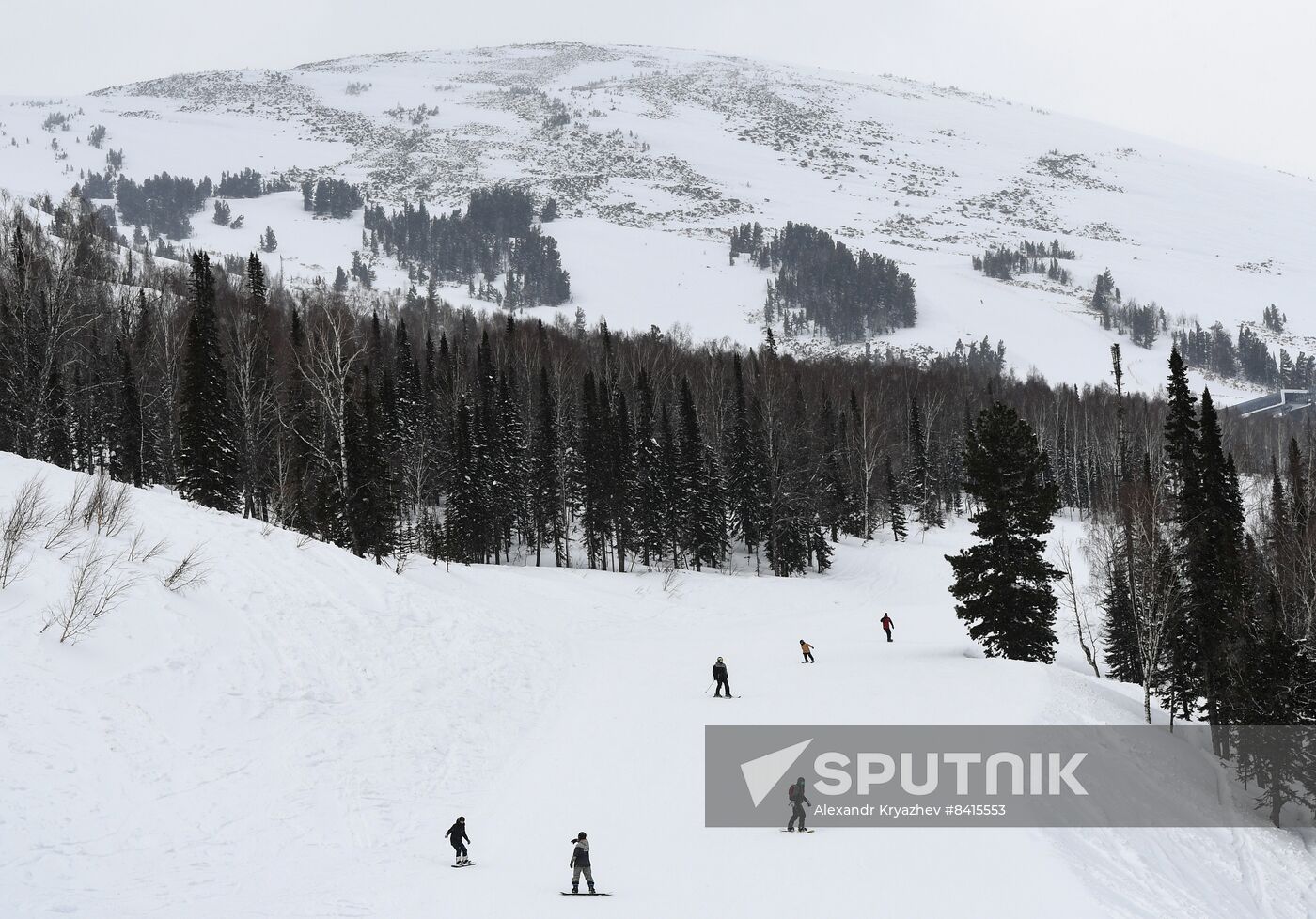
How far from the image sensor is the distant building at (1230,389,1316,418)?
140775 millimetres

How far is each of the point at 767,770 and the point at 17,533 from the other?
16812 millimetres

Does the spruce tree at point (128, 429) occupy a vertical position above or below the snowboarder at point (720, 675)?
above

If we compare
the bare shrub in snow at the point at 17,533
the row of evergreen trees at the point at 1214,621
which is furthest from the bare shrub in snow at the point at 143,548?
the row of evergreen trees at the point at 1214,621

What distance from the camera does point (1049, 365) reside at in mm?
159875

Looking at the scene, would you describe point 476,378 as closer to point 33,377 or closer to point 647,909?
point 33,377

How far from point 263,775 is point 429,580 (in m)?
17.7

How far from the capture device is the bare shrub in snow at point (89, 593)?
1430 centimetres

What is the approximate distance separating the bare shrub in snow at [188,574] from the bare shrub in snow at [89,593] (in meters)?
0.85

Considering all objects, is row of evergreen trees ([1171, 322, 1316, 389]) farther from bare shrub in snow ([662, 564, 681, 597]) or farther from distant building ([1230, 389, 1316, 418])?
bare shrub in snow ([662, 564, 681, 597])

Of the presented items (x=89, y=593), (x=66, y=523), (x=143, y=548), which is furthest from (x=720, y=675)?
(x=66, y=523)

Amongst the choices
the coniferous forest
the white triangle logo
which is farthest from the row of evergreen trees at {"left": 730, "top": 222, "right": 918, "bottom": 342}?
the white triangle logo

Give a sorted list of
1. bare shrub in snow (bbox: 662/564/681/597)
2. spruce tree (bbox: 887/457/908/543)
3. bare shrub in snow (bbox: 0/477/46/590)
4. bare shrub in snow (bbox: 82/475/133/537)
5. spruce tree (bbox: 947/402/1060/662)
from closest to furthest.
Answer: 1. bare shrub in snow (bbox: 0/477/46/590)
2. bare shrub in snow (bbox: 82/475/133/537)
3. spruce tree (bbox: 947/402/1060/662)
4. bare shrub in snow (bbox: 662/564/681/597)
5. spruce tree (bbox: 887/457/908/543)

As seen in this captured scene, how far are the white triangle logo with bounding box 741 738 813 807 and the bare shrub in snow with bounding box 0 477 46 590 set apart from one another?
15.7m

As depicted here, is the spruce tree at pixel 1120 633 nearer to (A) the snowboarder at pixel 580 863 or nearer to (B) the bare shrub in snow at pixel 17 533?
(A) the snowboarder at pixel 580 863
